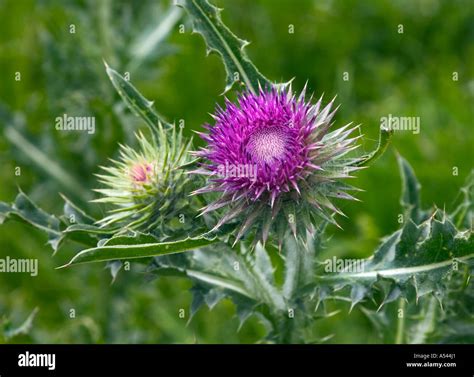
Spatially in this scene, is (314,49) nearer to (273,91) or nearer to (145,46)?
(145,46)

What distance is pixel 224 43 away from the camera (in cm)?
353

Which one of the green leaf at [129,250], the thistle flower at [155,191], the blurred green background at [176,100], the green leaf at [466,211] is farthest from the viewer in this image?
the blurred green background at [176,100]

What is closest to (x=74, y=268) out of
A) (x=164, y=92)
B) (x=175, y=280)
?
(x=175, y=280)

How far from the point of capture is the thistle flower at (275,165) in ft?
9.64

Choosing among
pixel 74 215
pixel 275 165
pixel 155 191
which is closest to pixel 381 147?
pixel 275 165

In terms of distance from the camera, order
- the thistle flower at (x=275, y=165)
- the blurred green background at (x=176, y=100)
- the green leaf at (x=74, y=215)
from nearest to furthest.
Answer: the thistle flower at (x=275, y=165) → the green leaf at (x=74, y=215) → the blurred green background at (x=176, y=100)

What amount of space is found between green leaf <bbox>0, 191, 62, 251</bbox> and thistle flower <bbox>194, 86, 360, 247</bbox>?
0.98m

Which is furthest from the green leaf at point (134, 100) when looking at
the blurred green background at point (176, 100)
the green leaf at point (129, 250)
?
the blurred green background at point (176, 100)

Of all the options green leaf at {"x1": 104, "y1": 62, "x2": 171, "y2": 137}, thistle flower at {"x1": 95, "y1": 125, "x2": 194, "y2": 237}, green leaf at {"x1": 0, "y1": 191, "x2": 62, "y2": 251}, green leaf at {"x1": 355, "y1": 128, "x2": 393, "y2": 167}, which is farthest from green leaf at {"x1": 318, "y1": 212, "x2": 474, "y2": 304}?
green leaf at {"x1": 0, "y1": 191, "x2": 62, "y2": 251}

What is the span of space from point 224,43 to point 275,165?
88 cm

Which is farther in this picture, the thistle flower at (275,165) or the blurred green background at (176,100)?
the blurred green background at (176,100)

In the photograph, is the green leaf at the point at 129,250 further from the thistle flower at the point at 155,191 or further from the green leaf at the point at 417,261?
the green leaf at the point at 417,261

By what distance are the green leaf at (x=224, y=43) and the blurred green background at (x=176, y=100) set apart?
150 centimetres
